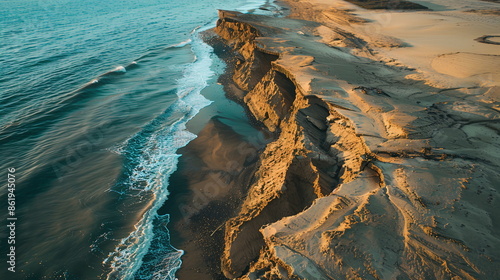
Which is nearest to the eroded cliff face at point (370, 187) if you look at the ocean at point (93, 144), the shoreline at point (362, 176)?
the shoreline at point (362, 176)

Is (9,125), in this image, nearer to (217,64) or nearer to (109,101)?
(109,101)

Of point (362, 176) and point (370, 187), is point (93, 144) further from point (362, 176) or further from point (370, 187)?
point (370, 187)

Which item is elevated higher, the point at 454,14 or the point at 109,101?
the point at 454,14

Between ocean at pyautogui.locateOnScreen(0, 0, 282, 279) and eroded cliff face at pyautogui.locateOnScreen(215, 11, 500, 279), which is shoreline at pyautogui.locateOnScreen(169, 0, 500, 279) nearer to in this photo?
eroded cliff face at pyautogui.locateOnScreen(215, 11, 500, 279)

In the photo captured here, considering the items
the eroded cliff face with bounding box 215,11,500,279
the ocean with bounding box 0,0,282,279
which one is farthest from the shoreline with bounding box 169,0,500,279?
the ocean with bounding box 0,0,282,279

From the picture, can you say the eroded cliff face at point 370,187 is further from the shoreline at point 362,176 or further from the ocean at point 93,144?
the ocean at point 93,144

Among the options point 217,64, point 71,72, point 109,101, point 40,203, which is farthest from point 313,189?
point 71,72

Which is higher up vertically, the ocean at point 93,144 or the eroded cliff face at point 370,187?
the eroded cliff face at point 370,187
